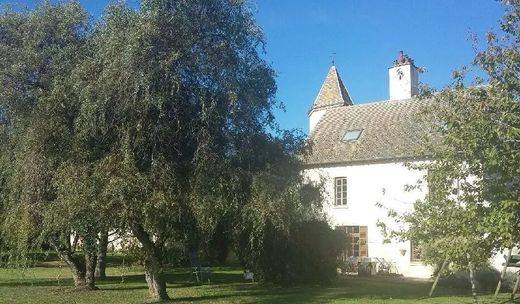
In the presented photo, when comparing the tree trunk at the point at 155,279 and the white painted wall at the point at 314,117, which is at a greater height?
the white painted wall at the point at 314,117

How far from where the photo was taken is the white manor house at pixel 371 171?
2931cm

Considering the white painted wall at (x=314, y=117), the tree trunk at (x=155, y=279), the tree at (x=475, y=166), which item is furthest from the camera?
the white painted wall at (x=314, y=117)

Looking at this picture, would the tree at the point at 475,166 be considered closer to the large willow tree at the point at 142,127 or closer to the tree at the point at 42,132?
the large willow tree at the point at 142,127

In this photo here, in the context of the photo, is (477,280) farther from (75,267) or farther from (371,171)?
(75,267)

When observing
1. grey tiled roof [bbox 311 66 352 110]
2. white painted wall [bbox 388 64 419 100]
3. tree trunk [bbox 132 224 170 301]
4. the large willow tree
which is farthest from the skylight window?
tree trunk [bbox 132 224 170 301]

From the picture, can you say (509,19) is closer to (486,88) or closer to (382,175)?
A: (486,88)

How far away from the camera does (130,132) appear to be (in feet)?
49.8

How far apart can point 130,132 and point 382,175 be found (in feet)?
58.8

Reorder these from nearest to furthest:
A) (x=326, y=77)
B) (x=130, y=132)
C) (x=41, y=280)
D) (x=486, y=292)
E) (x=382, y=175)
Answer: (x=130, y=132), (x=486, y=292), (x=41, y=280), (x=382, y=175), (x=326, y=77)

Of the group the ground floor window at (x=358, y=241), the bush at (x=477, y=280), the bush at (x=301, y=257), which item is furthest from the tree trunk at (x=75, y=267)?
the ground floor window at (x=358, y=241)

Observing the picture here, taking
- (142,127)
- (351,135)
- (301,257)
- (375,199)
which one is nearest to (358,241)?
(375,199)

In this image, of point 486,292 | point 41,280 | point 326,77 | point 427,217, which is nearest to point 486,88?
point 427,217

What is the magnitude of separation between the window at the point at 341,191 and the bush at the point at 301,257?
831 cm

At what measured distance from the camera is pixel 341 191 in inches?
1258
